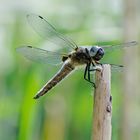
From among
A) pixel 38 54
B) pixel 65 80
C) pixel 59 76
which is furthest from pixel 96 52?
pixel 65 80

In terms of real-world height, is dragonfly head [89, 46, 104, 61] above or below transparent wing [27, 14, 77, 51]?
below

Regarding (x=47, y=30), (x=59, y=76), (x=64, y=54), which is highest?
(x=47, y=30)

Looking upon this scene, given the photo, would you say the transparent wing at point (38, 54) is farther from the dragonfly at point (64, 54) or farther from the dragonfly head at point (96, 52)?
the dragonfly head at point (96, 52)

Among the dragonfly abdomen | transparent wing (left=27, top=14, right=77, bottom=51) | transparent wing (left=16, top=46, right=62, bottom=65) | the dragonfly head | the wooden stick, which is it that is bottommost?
the wooden stick

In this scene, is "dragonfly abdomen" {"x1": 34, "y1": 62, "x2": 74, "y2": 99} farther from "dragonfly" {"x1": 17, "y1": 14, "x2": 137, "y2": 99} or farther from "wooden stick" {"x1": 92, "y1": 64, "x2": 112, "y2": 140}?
"wooden stick" {"x1": 92, "y1": 64, "x2": 112, "y2": 140}

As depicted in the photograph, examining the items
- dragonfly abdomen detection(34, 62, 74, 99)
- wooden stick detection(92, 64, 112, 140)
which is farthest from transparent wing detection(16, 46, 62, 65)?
wooden stick detection(92, 64, 112, 140)

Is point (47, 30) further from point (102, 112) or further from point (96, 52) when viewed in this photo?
point (102, 112)

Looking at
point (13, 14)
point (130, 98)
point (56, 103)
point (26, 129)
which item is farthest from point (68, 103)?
point (13, 14)

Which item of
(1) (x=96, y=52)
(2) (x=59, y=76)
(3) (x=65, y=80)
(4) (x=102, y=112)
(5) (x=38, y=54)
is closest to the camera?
(4) (x=102, y=112)
